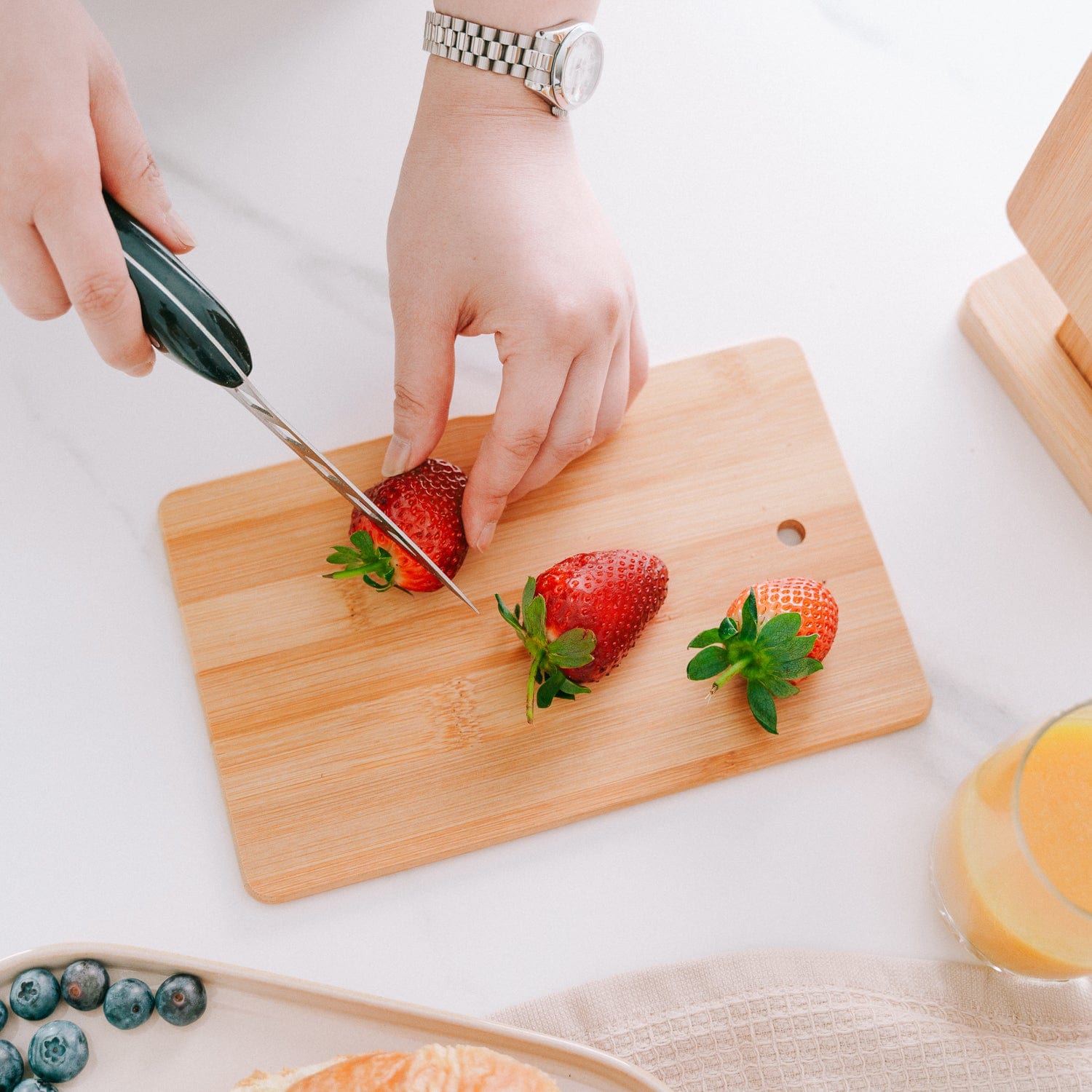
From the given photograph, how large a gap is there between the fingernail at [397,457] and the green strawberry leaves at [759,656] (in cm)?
31

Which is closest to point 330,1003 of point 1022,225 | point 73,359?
point 73,359

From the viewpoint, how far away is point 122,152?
28.8 inches

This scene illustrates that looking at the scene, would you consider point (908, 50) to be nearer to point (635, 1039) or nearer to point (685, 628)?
point (685, 628)

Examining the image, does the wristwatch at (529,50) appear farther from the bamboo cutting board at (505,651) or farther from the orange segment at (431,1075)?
the orange segment at (431,1075)

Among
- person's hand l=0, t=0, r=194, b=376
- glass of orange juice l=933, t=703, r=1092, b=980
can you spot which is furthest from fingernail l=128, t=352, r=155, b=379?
glass of orange juice l=933, t=703, r=1092, b=980

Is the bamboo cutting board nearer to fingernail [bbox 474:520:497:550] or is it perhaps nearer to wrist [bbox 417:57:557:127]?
fingernail [bbox 474:520:497:550]

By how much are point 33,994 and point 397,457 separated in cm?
53

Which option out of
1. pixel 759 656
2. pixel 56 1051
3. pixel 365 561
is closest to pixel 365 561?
pixel 365 561

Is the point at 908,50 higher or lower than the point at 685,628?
higher

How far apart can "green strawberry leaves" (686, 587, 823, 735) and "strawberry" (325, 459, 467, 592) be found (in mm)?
242

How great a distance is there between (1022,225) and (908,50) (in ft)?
1.26

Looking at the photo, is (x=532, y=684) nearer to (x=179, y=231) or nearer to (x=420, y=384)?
(x=420, y=384)

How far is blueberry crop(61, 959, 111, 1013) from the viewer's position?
2.67ft

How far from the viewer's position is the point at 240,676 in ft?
3.16
